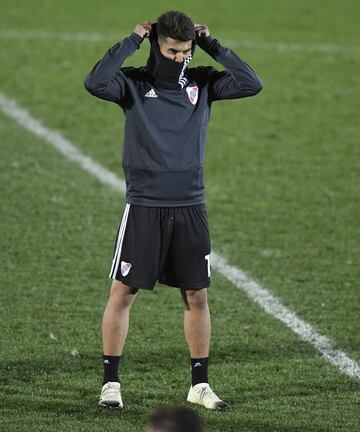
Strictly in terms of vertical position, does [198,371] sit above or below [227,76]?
below

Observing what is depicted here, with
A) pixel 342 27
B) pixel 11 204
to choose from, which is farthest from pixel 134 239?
pixel 342 27

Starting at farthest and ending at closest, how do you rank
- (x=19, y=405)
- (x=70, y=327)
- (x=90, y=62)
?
(x=90, y=62)
(x=70, y=327)
(x=19, y=405)

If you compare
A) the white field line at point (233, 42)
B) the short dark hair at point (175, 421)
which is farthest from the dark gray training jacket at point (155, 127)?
the white field line at point (233, 42)

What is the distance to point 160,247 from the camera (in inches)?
275

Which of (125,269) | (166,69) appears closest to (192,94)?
(166,69)

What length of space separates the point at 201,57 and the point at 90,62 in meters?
1.48

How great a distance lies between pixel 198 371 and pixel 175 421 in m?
3.10

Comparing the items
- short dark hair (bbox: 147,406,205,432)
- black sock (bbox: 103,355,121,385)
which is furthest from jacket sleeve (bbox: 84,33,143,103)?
short dark hair (bbox: 147,406,205,432)

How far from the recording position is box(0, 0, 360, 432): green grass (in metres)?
7.23

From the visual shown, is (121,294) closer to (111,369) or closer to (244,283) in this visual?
(111,369)

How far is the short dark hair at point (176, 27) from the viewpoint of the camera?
673 centimetres

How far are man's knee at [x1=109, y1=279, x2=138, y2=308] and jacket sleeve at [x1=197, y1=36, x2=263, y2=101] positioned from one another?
3.66 ft

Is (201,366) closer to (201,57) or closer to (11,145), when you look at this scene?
(11,145)

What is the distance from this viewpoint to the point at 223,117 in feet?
50.9
